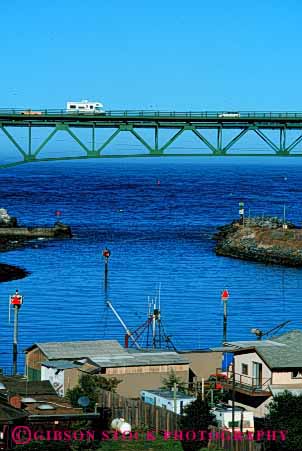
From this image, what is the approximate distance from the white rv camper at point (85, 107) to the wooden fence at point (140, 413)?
44.6 metres

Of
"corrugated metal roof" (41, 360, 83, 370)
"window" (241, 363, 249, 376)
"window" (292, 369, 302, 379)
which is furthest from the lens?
"corrugated metal roof" (41, 360, 83, 370)

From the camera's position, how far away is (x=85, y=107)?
9044 centimetres

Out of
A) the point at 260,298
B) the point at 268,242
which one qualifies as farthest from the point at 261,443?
the point at 268,242

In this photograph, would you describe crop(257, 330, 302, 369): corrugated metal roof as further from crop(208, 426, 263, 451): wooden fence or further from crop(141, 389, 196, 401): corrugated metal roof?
crop(208, 426, 263, 451): wooden fence

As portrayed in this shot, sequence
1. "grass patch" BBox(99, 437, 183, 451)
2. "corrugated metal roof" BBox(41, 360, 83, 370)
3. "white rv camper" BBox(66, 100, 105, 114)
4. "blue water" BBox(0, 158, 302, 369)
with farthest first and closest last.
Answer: "white rv camper" BBox(66, 100, 105, 114) < "blue water" BBox(0, 158, 302, 369) < "corrugated metal roof" BBox(41, 360, 83, 370) < "grass patch" BBox(99, 437, 183, 451)

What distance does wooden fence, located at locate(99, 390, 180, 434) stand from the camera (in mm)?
39781

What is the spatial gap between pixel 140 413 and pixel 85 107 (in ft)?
170

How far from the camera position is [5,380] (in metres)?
45.2

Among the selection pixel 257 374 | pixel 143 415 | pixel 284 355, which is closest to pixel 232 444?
pixel 143 415

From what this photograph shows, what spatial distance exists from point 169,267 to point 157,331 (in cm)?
3352

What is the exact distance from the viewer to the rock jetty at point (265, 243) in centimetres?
10700

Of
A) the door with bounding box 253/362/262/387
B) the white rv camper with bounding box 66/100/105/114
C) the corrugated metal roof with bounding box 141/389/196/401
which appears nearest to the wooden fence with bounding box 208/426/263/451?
the corrugated metal roof with bounding box 141/389/196/401

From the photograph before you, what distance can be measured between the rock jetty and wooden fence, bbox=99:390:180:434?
6356 centimetres

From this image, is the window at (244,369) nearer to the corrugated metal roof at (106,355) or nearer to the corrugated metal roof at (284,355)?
the corrugated metal roof at (284,355)
